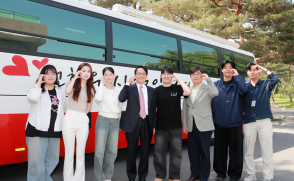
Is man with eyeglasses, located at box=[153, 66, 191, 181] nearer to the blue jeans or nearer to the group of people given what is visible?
the group of people

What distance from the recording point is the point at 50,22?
3906 millimetres

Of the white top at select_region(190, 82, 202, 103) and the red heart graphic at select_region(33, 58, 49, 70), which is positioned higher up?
the red heart graphic at select_region(33, 58, 49, 70)

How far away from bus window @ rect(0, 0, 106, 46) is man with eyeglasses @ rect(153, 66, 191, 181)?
1.55 metres

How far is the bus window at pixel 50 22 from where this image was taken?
11.6ft

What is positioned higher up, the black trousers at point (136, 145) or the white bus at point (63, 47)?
the white bus at point (63, 47)

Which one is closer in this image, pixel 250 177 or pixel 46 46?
pixel 46 46

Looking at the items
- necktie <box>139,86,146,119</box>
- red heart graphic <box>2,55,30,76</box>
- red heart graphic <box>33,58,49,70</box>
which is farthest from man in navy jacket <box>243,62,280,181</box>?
red heart graphic <box>2,55,30,76</box>

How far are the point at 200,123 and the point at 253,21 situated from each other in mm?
16224

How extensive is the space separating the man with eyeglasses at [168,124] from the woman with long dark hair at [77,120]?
47.4 inches

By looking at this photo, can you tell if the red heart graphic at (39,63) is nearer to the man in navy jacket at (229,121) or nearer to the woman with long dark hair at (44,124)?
the woman with long dark hair at (44,124)

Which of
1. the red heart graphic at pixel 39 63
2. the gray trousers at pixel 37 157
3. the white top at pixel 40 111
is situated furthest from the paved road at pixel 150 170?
the red heart graphic at pixel 39 63

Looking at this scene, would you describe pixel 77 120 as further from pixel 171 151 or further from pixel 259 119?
pixel 259 119

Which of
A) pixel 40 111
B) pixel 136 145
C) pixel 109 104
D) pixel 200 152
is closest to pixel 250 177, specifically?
pixel 200 152

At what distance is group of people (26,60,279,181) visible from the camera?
3.42m
